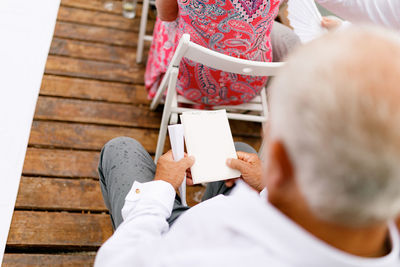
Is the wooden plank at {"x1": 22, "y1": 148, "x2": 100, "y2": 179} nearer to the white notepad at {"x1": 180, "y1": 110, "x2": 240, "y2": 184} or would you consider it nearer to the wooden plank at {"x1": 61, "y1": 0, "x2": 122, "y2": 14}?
the white notepad at {"x1": 180, "y1": 110, "x2": 240, "y2": 184}

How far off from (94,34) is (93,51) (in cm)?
14

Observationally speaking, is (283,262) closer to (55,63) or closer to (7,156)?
(7,156)

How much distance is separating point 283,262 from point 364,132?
210mm

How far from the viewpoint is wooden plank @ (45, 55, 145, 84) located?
1837 millimetres

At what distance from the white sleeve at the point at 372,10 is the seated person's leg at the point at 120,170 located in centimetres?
96

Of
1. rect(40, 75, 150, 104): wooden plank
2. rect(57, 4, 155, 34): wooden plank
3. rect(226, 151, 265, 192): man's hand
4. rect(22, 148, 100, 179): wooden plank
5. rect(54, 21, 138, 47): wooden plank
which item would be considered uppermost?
rect(226, 151, 265, 192): man's hand

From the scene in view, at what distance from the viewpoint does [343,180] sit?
1.33ft

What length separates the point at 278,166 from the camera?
46cm

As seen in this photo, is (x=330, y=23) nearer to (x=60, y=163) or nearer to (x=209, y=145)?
(x=209, y=145)

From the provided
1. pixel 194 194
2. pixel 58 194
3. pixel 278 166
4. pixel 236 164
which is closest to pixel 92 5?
pixel 58 194

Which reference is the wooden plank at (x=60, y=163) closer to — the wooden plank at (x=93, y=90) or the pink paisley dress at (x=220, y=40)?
the wooden plank at (x=93, y=90)

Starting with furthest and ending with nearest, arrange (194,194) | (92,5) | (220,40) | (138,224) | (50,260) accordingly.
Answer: (92,5) → (194,194) → (50,260) → (220,40) → (138,224)

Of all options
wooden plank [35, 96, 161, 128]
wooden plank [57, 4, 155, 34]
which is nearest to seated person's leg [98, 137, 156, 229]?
wooden plank [35, 96, 161, 128]

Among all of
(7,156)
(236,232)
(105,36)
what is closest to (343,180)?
(236,232)
